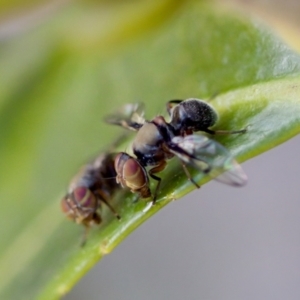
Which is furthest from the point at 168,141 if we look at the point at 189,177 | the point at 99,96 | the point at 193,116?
the point at 99,96

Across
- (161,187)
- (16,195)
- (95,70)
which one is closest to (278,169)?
(95,70)

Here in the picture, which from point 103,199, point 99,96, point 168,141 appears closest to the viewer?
point 168,141

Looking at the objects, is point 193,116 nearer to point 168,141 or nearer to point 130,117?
point 168,141

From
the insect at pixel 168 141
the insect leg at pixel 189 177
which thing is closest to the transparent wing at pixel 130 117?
the insect at pixel 168 141

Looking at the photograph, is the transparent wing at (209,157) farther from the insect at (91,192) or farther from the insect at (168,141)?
the insect at (91,192)

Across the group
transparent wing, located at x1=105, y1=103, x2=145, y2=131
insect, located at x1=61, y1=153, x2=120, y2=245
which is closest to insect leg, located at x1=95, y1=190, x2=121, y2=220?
insect, located at x1=61, y1=153, x2=120, y2=245

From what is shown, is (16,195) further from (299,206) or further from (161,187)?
(299,206)
